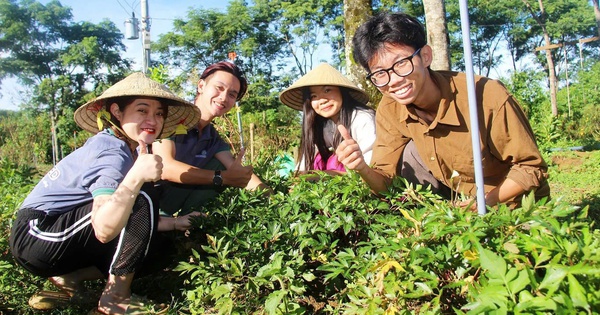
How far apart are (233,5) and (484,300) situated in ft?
94.0

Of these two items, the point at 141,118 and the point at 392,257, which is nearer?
the point at 392,257

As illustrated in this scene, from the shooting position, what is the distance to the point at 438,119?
7.78 feet

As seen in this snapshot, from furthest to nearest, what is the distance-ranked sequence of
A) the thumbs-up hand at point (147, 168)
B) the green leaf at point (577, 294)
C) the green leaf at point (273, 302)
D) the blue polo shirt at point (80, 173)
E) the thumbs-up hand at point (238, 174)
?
the thumbs-up hand at point (238, 174) → the blue polo shirt at point (80, 173) → the thumbs-up hand at point (147, 168) → the green leaf at point (273, 302) → the green leaf at point (577, 294)

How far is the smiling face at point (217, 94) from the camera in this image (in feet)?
10.8

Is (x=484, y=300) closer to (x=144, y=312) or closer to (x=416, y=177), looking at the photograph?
(x=144, y=312)

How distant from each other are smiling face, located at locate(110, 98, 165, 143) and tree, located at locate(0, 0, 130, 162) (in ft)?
92.2

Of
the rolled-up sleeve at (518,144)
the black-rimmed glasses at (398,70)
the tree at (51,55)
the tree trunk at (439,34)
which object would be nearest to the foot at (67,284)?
the black-rimmed glasses at (398,70)

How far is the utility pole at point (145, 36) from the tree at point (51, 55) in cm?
1698

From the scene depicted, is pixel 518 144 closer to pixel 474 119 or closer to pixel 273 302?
pixel 474 119

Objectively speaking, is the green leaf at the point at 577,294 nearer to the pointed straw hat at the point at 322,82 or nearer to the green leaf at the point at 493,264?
the green leaf at the point at 493,264

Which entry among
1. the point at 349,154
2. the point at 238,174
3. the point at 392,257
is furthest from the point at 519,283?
the point at 238,174

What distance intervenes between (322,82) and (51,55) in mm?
31136

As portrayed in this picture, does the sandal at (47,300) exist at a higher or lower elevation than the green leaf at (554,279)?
lower

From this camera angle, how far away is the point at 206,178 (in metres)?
2.99
